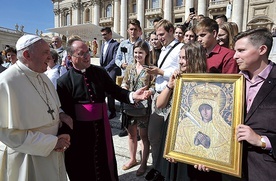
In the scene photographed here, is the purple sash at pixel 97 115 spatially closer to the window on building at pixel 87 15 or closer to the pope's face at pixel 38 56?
the pope's face at pixel 38 56

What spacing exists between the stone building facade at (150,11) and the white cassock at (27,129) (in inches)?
865

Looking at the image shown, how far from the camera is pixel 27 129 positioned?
1876 mm

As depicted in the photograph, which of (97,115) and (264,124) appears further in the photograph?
(97,115)

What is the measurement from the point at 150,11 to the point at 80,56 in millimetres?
35713

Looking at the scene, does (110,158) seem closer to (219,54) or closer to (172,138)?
(172,138)

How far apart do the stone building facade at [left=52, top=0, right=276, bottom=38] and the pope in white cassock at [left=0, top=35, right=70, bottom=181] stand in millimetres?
21913

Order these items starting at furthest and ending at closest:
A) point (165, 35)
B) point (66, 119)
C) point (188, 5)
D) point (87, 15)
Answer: point (87, 15)
point (188, 5)
point (165, 35)
point (66, 119)

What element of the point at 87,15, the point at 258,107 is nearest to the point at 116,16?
the point at 87,15

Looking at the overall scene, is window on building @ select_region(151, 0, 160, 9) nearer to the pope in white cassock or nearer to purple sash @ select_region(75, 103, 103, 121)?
purple sash @ select_region(75, 103, 103, 121)

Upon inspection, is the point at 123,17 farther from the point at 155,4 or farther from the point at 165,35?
the point at 165,35

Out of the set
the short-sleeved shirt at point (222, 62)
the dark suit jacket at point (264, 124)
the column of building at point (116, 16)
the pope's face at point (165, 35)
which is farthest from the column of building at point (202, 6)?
the dark suit jacket at point (264, 124)

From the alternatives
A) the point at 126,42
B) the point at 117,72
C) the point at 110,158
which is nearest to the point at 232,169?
the point at 110,158

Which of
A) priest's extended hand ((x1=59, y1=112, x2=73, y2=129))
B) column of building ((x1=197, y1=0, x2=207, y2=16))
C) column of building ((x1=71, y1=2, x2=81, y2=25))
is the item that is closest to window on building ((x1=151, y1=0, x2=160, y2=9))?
column of building ((x1=197, y1=0, x2=207, y2=16))

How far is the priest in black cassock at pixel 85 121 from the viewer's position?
2393mm
